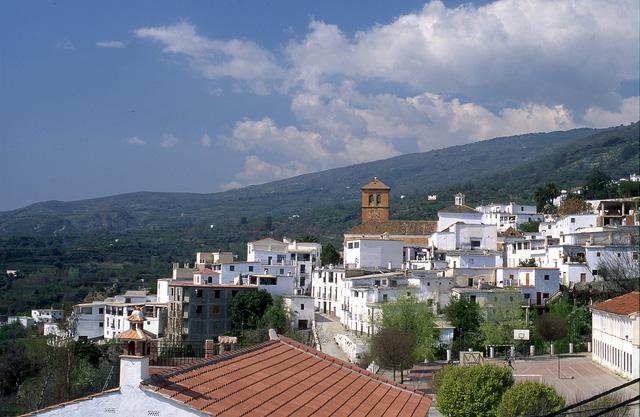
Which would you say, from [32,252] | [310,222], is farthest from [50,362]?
→ [310,222]

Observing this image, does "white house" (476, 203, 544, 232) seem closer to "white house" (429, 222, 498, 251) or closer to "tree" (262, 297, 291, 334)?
"white house" (429, 222, 498, 251)

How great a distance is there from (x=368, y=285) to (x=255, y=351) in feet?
121

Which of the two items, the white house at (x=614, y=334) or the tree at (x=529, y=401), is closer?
the tree at (x=529, y=401)

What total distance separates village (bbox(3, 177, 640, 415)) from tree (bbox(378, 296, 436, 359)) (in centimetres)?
23

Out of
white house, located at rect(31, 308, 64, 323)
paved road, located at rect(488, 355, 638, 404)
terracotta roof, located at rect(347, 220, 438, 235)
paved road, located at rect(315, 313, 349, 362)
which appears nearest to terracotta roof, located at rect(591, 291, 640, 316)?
paved road, located at rect(488, 355, 638, 404)

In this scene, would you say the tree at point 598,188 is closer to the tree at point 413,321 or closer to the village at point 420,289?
the village at point 420,289

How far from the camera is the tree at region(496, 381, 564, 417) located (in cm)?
2219

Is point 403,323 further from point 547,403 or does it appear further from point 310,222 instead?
point 310,222

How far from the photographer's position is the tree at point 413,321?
145 feet

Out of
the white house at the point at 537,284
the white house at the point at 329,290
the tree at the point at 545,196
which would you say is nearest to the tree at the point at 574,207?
the tree at the point at 545,196

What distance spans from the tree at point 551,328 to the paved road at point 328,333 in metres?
10.2

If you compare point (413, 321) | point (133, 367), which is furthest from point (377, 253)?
point (133, 367)

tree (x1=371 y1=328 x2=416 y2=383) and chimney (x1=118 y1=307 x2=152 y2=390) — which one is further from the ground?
chimney (x1=118 y1=307 x2=152 y2=390)

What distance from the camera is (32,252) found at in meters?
Result: 140
